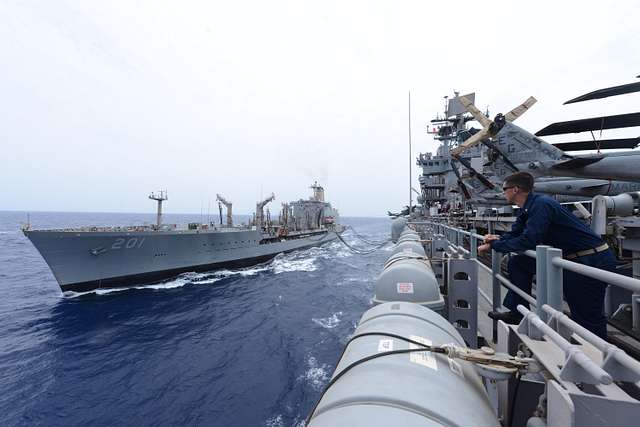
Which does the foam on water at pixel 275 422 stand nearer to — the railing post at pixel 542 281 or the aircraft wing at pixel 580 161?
the railing post at pixel 542 281

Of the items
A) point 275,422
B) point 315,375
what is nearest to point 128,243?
point 315,375

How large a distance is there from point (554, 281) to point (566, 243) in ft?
3.60

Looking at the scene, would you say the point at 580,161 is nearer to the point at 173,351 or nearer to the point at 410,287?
the point at 410,287

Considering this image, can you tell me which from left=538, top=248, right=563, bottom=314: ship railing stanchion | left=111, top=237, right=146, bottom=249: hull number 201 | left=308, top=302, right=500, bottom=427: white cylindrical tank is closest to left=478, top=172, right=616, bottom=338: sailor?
left=538, top=248, right=563, bottom=314: ship railing stanchion

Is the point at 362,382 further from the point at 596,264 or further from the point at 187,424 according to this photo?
the point at 187,424

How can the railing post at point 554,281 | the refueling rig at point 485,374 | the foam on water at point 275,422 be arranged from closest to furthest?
1. the refueling rig at point 485,374
2. the railing post at point 554,281
3. the foam on water at point 275,422

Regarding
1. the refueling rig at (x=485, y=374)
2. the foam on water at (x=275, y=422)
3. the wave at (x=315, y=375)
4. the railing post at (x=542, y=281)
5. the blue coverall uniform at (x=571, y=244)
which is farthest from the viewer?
the wave at (x=315, y=375)

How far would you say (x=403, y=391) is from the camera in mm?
1262

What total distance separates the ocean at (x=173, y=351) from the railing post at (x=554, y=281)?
6828 mm

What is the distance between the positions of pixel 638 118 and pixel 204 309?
81.2 ft

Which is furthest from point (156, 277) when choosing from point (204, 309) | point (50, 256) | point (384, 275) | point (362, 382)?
point (362, 382)

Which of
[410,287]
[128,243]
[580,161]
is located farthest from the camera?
[128,243]

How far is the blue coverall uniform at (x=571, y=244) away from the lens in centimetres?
233

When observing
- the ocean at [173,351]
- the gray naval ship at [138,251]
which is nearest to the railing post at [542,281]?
the ocean at [173,351]
